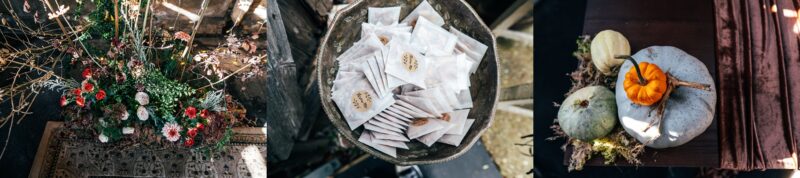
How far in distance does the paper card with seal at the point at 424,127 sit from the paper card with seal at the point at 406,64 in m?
0.21

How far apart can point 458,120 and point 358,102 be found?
59 centimetres

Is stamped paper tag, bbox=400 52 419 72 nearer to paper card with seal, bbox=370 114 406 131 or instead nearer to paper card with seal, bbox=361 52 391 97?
paper card with seal, bbox=361 52 391 97

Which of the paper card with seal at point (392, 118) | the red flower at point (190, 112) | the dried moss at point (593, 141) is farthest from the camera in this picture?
the paper card with seal at point (392, 118)

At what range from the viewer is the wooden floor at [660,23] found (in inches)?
134

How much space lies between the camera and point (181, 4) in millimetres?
3459

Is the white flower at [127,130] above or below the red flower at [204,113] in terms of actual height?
below

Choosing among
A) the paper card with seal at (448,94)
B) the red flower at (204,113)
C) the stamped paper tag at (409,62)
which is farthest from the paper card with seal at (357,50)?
the red flower at (204,113)

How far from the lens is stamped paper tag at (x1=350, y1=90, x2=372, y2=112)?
3316 millimetres

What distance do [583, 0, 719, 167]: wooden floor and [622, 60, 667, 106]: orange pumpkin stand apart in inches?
19.9

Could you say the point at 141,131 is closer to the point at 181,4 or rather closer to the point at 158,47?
the point at 158,47

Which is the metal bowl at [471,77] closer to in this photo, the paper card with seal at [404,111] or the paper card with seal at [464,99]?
the paper card with seal at [464,99]

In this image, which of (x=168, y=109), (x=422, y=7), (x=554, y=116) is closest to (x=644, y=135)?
(x=554, y=116)

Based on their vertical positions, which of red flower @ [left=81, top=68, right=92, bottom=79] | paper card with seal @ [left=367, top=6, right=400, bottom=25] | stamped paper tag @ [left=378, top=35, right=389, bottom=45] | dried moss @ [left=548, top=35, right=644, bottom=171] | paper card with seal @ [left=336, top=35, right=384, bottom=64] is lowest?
dried moss @ [left=548, top=35, right=644, bottom=171]

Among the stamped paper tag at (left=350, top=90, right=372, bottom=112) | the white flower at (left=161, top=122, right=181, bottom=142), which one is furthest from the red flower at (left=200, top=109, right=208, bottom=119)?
the stamped paper tag at (left=350, top=90, right=372, bottom=112)
